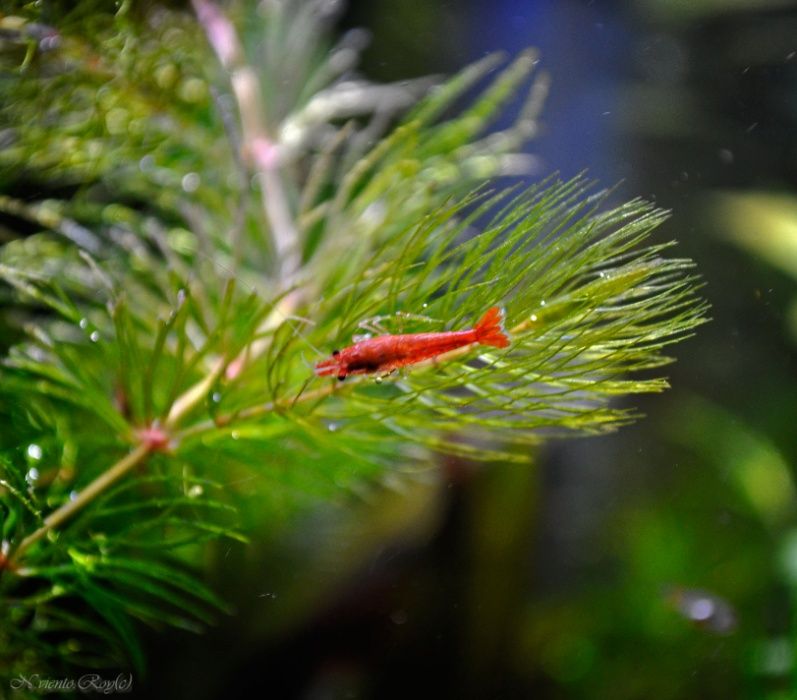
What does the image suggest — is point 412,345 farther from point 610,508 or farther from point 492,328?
point 610,508

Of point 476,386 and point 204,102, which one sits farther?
point 204,102

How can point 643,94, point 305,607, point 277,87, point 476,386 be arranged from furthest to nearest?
point 643,94
point 305,607
point 277,87
point 476,386

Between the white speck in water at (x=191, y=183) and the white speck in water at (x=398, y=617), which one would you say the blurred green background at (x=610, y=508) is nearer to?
the white speck in water at (x=398, y=617)

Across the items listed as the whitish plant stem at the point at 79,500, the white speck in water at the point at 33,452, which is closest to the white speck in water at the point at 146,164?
the white speck in water at the point at 33,452

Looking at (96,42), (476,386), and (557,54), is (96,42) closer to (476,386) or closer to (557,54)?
(476,386)

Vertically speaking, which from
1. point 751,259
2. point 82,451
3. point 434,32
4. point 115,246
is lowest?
point 751,259

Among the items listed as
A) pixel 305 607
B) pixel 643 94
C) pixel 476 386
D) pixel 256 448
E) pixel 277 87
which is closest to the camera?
pixel 476 386

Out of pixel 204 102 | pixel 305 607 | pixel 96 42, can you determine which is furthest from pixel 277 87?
pixel 305 607

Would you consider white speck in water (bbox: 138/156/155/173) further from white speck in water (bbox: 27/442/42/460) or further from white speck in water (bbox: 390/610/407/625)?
white speck in water (bbox: 390/610/407/625)
